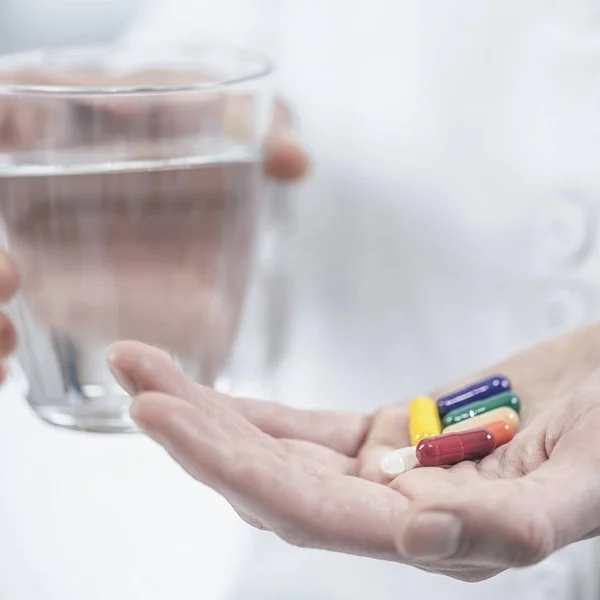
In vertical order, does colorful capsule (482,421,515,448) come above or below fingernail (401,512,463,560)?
below

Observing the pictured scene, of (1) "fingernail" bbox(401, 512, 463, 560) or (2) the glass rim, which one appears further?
(2) the glass rim

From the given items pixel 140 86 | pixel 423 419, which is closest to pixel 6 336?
pixel 140 86

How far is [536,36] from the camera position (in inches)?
29.4

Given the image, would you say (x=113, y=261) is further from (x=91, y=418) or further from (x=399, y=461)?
(x=399, y=461)

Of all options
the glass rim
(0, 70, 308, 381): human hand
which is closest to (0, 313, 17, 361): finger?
(0, 70, 308, 381): human hand

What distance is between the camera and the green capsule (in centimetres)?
49

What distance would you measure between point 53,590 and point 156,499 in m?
0.12

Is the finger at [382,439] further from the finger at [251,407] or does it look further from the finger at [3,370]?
the finger at [3,370]

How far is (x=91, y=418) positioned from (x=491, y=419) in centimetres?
30

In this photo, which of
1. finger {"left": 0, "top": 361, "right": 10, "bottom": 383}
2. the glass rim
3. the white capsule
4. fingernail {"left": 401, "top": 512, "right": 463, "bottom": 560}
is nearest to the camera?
fingernail {"left": 401, "top": 512, "right": 463, "bottom": 560}

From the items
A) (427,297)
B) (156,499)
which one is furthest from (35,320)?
(427,297)

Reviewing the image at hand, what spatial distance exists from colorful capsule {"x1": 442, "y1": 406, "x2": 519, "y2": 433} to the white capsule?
0.04m

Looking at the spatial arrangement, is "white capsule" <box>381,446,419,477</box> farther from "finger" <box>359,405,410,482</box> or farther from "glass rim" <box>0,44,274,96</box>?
"glass rim" <box>0,44,274,96</box>

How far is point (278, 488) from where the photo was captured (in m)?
0.33
